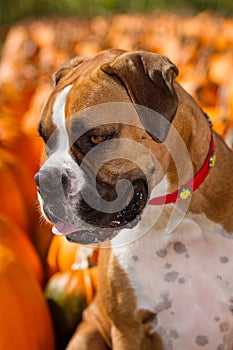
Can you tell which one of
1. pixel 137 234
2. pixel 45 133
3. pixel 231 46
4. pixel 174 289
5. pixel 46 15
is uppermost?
pixel 45 133

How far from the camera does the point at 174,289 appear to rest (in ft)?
8.29

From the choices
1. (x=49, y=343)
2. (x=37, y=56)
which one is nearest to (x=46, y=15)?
(x=37, y=56)

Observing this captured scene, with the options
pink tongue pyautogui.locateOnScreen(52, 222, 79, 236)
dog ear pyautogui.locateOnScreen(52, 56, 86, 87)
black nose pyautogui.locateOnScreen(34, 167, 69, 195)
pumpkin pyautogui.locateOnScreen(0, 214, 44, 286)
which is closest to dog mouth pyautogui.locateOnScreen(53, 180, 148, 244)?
pink tongue pyautogui.locateOnScreen(52, 222, 79, 236)

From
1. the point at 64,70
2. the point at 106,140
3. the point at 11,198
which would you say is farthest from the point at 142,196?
the point at 11,198

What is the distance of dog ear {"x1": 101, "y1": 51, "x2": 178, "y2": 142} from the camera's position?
82.4 inches

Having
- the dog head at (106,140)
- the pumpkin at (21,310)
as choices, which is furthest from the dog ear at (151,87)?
the pumpkin at (21,310)

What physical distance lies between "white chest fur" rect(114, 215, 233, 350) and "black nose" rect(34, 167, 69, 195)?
49cm

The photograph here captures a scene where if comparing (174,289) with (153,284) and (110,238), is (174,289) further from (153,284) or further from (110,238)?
(110,238)

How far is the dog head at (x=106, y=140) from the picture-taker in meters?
2.11

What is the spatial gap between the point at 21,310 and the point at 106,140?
1130mm

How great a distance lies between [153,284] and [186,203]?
1.08 feet

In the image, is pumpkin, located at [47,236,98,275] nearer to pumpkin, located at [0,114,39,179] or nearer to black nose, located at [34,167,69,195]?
pumpkin, located at [0,114,39,179]

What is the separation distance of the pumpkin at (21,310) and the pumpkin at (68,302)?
0.47 feet

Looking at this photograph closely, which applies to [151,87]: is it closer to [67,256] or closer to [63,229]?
[63,229]
